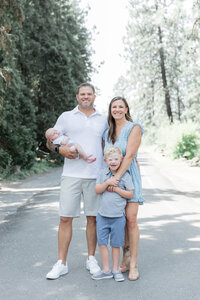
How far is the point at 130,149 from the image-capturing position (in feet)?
13.4

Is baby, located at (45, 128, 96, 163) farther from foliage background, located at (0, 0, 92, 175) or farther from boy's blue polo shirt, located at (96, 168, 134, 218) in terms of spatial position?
foliage background, located at (0, 0, 92, 175)

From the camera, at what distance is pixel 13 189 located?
1246 cm

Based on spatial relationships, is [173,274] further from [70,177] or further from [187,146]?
[187,146]

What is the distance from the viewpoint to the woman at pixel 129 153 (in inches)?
161

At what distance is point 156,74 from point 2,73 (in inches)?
1209

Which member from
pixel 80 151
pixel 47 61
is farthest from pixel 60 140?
pixel 47 61

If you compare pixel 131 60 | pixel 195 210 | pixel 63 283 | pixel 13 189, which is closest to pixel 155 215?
pixel 195 210

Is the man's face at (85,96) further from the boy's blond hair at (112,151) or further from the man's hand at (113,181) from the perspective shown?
the man's hand at (113,181)

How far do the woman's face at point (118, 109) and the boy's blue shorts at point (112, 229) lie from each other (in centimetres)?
119

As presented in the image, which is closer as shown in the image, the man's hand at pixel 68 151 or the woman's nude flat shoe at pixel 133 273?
the woman's nude flat shoe at pixel 133 273

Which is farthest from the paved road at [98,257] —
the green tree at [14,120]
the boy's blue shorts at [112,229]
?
the green tree at [14,120]

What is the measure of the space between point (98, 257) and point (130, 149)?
172 cm

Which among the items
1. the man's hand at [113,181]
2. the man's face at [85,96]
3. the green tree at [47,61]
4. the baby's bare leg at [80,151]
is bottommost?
the man's hand at [113,181]

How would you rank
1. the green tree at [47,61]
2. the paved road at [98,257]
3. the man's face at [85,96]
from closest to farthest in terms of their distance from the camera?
1. the paved road at [98,257]
2. the man's face at [85,96]
3. the green tree at [47,61]
